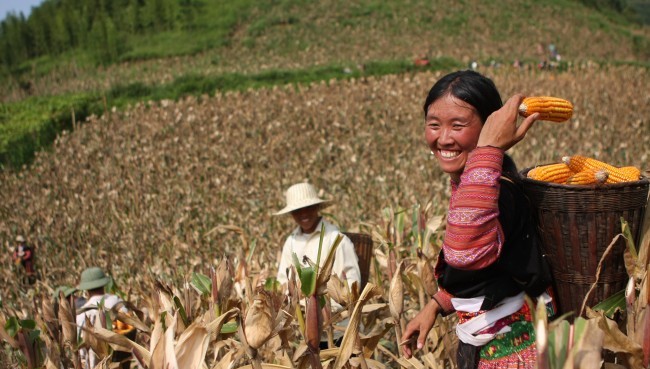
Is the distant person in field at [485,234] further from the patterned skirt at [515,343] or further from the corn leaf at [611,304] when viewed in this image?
the corn leaf at [611,304]

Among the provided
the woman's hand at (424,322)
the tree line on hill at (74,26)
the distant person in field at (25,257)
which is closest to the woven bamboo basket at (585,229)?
the woman's hand at (424,322)

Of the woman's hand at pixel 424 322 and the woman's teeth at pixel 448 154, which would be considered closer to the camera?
the woman's teeth at pixel 448 154

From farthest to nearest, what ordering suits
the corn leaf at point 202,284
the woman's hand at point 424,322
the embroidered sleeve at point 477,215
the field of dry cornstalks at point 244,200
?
the corn leaf at point 202,284, the field of dry cornstalks at point 244,200, the woman's hand at point 424,322, the embroidered sleeve at point 477,215

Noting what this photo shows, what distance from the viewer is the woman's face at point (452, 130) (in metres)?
1.71

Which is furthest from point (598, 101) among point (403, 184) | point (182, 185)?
point (182, 185)

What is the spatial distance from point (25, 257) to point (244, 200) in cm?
254

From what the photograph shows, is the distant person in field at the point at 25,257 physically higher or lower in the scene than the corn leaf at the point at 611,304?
lower

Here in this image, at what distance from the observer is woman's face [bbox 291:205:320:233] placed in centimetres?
369

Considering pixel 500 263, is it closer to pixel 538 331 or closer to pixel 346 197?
pixel 538 331

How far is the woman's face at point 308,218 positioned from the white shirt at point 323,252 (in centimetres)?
3

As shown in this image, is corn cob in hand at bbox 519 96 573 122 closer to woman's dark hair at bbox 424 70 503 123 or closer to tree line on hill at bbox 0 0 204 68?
woman's dark hair at bbox 424 70 503 123

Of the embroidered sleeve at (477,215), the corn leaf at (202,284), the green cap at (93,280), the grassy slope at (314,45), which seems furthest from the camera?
the grassy slope at (314,45)

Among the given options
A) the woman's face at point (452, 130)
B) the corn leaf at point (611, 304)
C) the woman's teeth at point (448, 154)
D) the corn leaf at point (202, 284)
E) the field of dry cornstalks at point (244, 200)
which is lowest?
the field of dry cornstalks at point (244, 200)

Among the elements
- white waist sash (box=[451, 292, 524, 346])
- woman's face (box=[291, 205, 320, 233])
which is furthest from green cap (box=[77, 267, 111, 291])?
white waist sash (box=[451, 292, 524, 346])
